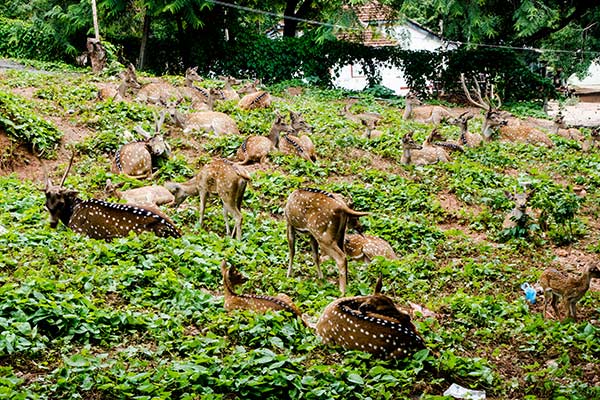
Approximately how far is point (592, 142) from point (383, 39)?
74.7 feet

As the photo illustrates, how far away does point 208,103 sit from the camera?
19.5 metres

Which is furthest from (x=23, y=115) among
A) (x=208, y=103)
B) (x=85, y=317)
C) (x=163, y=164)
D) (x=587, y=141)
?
(x=587, y=141)

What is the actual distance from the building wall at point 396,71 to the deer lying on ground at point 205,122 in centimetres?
1590

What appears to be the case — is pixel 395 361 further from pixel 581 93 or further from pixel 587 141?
pixel 581 93

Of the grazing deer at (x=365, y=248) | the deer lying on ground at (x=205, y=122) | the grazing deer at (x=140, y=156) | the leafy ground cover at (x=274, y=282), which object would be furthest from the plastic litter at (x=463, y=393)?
the deer lying on ground at (x=205, y=122)

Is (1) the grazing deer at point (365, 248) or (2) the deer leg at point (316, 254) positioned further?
(1) the grazing deer at point (365, 248)

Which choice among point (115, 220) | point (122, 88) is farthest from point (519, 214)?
point (122, 88)

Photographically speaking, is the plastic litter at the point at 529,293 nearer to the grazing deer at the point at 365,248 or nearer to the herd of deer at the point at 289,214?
the herd of deer at the point at 289,214

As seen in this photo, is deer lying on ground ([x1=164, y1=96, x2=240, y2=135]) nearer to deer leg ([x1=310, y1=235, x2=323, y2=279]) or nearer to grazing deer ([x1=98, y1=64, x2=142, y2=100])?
grazing deer ([x1=98, y1=64, x2=142, y2=100])

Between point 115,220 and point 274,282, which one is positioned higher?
point 115,220

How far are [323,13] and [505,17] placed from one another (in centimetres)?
801

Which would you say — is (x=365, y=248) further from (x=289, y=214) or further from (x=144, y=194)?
(x=144, y=194)

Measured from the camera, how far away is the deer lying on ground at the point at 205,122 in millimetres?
16688

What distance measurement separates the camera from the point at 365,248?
1053cm
